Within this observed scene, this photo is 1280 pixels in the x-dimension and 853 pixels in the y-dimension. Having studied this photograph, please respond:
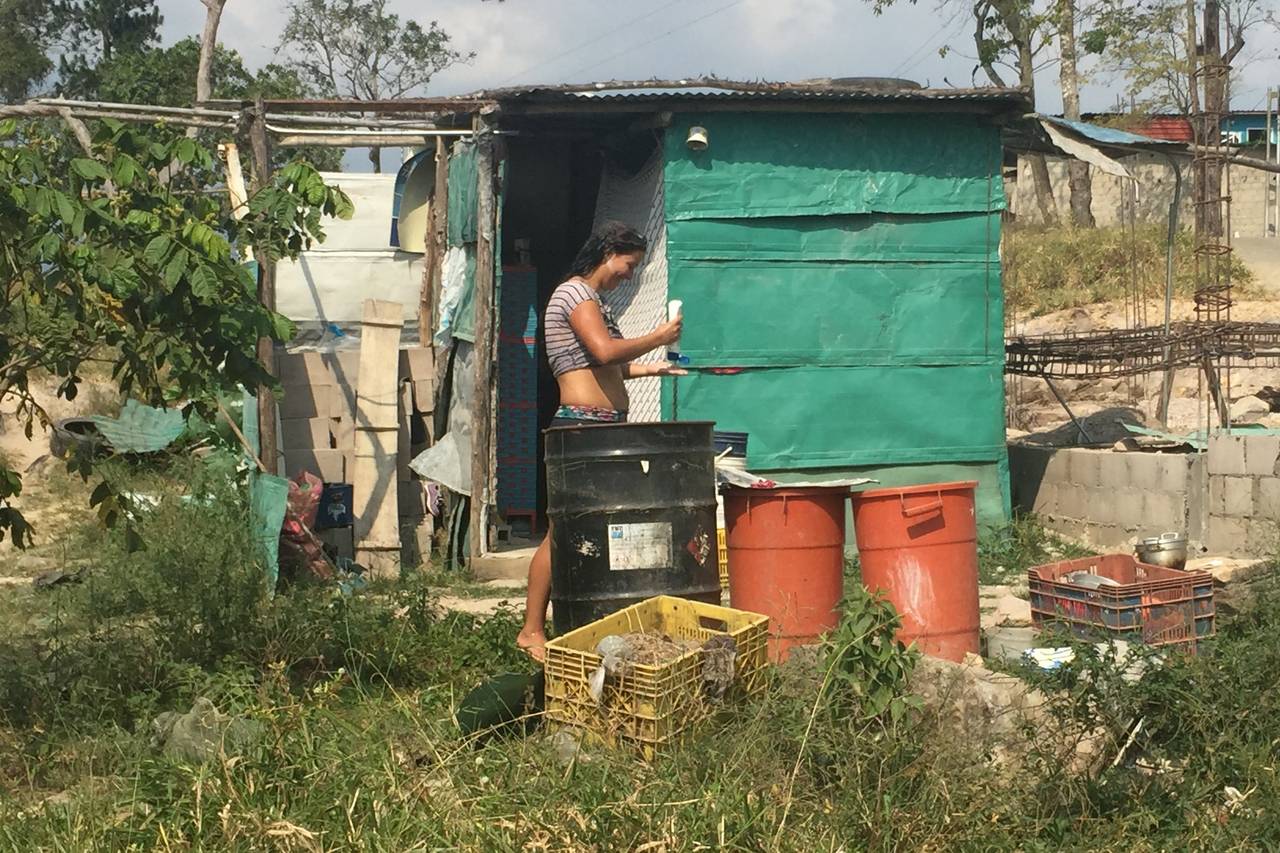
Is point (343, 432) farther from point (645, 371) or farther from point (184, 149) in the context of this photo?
point (184, 149)

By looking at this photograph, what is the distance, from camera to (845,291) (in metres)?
9.66

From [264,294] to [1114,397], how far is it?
34.2ft

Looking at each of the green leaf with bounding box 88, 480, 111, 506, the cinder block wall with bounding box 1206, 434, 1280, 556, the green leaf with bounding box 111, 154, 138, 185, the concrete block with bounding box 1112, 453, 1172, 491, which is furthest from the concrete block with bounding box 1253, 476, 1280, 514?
the green leaf with bounding box 111, 154, 138, 185

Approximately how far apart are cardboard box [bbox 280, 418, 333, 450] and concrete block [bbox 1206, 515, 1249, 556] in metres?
6.00

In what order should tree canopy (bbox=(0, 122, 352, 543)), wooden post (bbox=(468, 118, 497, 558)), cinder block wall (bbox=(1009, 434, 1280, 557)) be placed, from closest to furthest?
tree canopy (bbox=(0, 122, 352, 543))
cinder block wall (bbox=(1009, 434, 1280, 557))
wooden post (bbox=(468, 118, 497, 558))

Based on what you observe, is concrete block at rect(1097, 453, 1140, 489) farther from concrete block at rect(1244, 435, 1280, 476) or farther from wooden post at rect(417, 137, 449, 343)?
wooden post at rect(417, 137, 449, 343)

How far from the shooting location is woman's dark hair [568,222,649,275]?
609 cm

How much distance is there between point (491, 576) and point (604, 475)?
4003 mm

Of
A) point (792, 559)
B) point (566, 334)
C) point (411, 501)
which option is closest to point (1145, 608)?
point (792, 559)

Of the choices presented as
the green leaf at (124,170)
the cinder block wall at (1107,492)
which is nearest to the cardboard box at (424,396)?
the cinder block wall at (1107,492)

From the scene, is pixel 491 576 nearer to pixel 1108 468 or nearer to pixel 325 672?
pixel 325 672

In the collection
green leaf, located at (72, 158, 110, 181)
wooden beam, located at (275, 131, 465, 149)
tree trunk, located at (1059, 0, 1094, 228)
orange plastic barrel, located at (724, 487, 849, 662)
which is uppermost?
tree trunk, located at (1059, 0, 1094, 228)

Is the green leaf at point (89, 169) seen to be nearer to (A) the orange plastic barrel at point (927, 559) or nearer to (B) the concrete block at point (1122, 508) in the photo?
(A) the orange plastic barrel at point (927, 559)

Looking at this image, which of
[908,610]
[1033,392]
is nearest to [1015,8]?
[1033,392]
